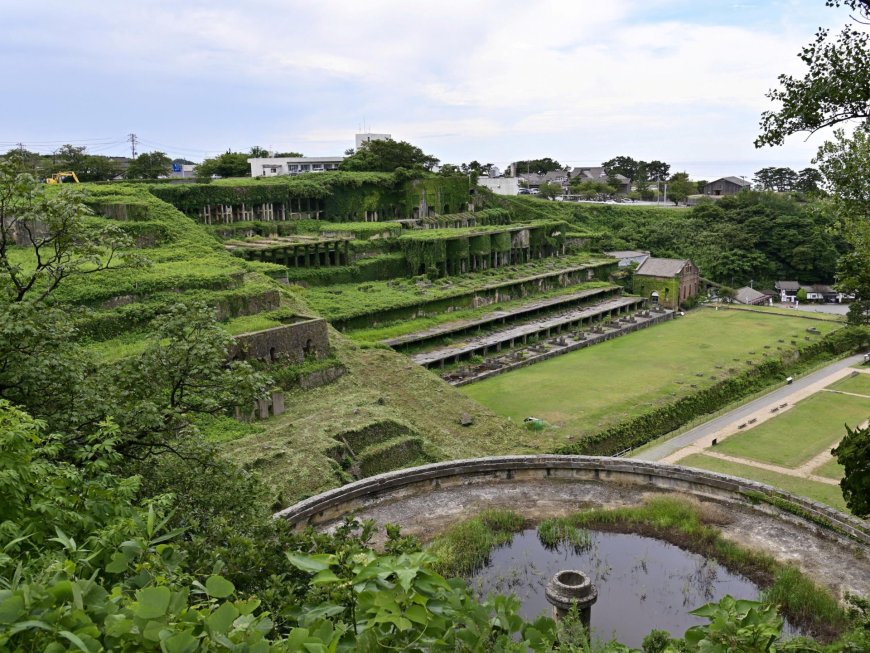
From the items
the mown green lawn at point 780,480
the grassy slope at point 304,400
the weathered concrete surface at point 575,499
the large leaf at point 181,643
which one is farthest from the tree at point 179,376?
the mown green lawn at point 780,480

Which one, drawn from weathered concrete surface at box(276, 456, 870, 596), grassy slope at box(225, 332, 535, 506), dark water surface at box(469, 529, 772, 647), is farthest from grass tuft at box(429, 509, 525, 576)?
grassy slope at box(225, 332, 535, 506)

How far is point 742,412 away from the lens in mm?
36375

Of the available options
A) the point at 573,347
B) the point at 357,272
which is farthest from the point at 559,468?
the point at 357,272

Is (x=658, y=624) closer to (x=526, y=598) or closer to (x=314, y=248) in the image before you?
(x=526, y=598)

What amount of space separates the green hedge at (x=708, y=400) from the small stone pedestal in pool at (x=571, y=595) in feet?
51.8

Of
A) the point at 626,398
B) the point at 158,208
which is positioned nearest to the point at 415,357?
the point at 626,398

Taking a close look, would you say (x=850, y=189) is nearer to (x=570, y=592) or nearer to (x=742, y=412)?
(x=570, y=592)

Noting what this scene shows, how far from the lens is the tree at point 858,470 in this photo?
12203 mm

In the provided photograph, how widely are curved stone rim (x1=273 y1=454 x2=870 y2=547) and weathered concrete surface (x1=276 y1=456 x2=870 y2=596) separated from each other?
0.02 meters

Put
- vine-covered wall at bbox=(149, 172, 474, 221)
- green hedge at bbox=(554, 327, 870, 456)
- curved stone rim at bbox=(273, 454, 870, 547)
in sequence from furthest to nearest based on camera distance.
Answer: vine-covered wall at bbox=(149, 172, 474, 221) < green hedge at bbox=(554, 327, 870, 456) < curved stone rim at bbox=(273, 454, 870, 547)

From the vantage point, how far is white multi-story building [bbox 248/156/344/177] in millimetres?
75625

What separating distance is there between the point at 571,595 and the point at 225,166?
214ft

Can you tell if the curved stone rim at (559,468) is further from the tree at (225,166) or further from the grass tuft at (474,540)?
the tree at (225,166)

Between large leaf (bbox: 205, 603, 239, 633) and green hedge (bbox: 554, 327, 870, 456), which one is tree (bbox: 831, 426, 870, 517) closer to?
large leaf (bbox: 205, 603, 239, 633)
